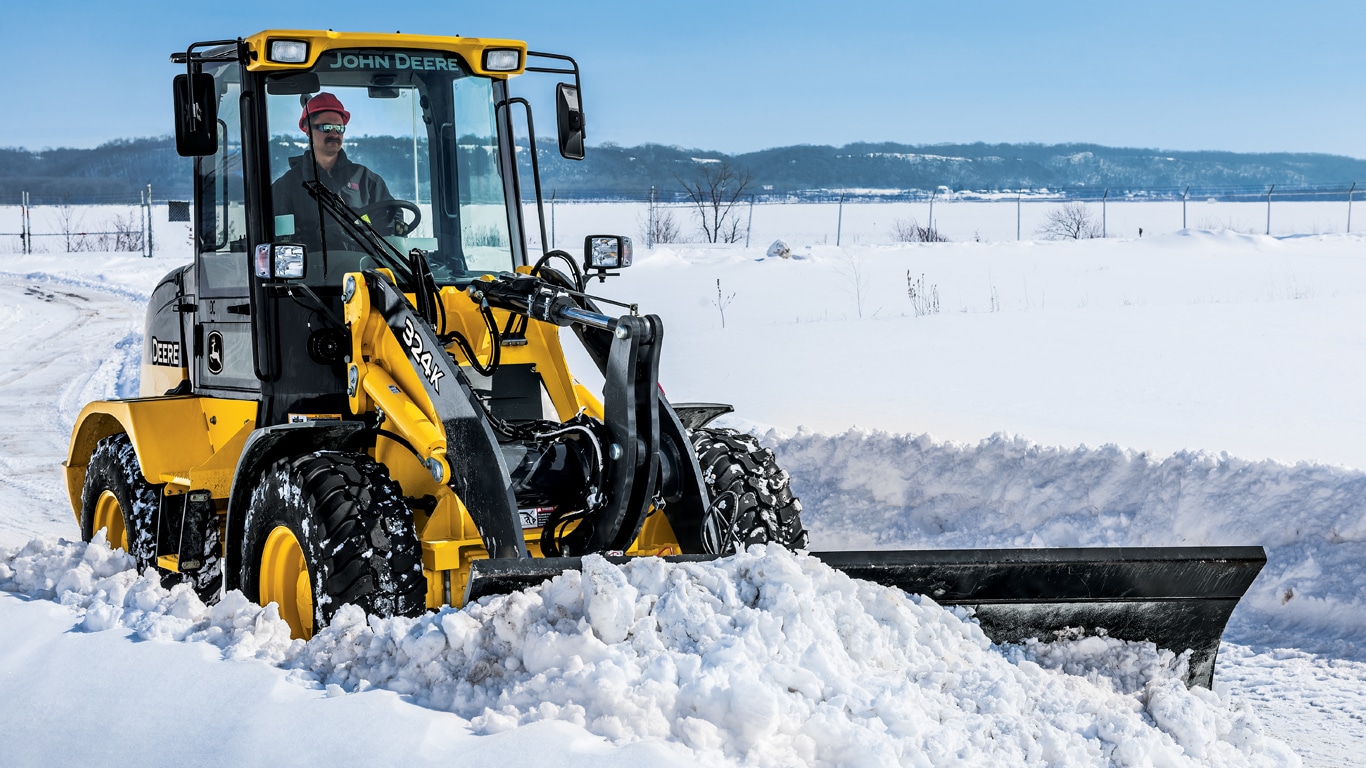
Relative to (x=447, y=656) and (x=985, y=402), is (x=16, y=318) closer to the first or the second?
(x=985, y=402)

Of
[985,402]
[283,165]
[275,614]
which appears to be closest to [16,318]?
[985,402]

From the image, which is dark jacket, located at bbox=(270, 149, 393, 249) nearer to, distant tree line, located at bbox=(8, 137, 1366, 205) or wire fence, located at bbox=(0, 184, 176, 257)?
distant tree line, located at bbox=(8, 137, 1366, 205)

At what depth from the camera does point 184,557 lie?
558cm

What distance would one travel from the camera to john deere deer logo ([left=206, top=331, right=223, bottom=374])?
19.4 feet

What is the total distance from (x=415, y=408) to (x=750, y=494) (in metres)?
1.40

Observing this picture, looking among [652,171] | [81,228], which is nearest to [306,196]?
[81,228]

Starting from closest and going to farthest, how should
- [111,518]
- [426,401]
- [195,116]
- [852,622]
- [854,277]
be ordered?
[852,622]
[426,401]
[195,116]
[111,518]
[854,277]

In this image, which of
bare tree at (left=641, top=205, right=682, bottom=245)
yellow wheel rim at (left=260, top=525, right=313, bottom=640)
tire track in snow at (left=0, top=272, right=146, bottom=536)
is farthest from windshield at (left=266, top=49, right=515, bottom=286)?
bare tree at (left=641, top=205, right=682, bottom=245)

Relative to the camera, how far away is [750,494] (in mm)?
5215

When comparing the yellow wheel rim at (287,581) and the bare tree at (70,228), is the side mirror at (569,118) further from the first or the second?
the bare tree at (70,228)

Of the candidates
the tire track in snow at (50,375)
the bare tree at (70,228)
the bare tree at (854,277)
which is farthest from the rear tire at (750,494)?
the bare tree at (70,228)

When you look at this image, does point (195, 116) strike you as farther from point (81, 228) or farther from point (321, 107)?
point (81, 228)

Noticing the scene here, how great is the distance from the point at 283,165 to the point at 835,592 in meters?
2.94

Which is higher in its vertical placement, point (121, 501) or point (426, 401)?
point (426, 401)
